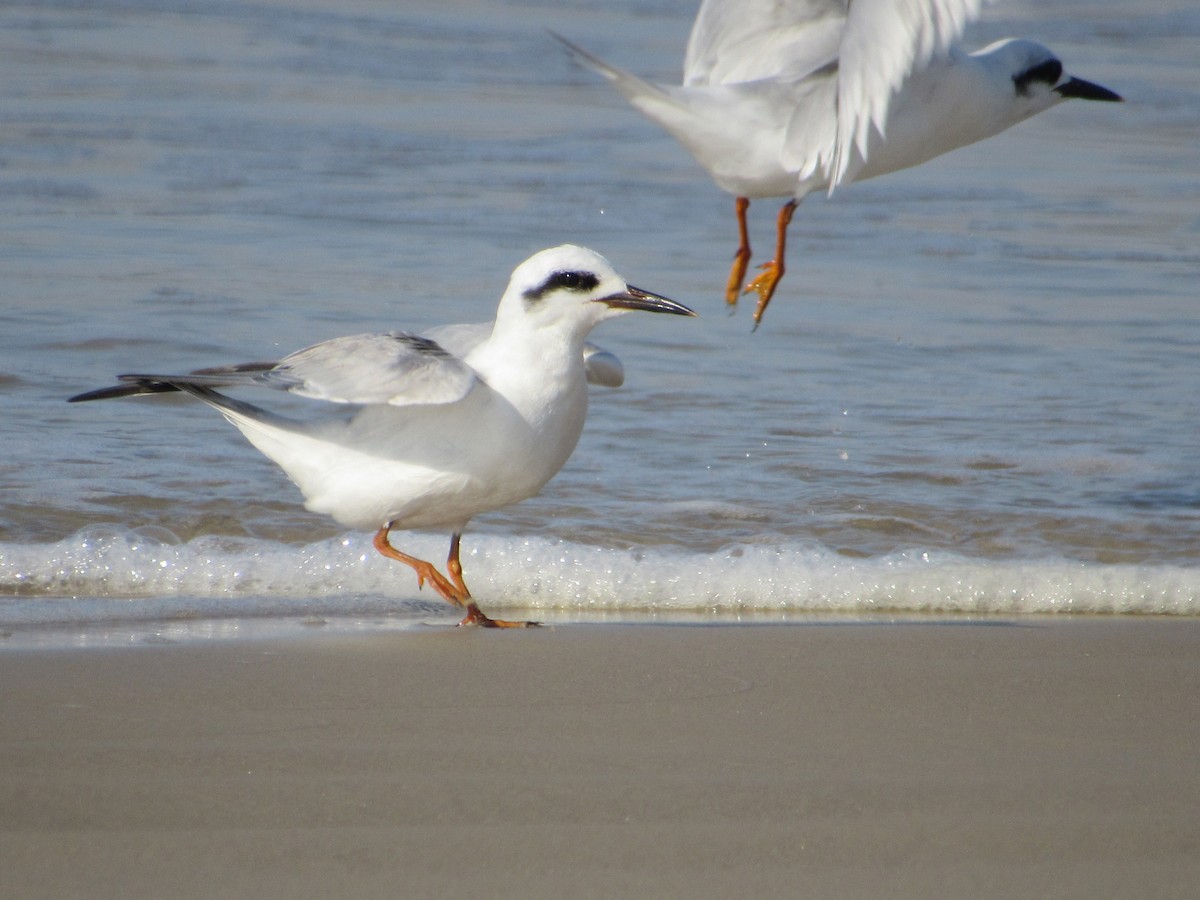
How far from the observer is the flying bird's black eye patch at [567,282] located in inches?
175

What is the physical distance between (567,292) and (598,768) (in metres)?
1.71

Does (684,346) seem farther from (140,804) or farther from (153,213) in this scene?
(140,804)

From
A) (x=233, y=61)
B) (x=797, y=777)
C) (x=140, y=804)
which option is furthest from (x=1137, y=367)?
(x=233, y=61)

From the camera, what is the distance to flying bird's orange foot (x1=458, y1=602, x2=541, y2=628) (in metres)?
4.46

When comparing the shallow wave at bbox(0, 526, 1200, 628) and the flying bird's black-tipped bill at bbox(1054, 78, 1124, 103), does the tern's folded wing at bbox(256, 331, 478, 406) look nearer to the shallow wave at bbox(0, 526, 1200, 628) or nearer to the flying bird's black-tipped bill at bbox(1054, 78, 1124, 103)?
the shallow wave at bbox(0, 526, 1200, 628)

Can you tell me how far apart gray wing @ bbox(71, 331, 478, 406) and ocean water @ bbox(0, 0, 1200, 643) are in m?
0.60

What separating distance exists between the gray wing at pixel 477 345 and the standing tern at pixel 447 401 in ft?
→ 0.31

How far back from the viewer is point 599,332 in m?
8.11

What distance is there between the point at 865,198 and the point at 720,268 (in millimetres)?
2984

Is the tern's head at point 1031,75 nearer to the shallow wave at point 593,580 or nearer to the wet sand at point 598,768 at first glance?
the shallow wave at point 593,580

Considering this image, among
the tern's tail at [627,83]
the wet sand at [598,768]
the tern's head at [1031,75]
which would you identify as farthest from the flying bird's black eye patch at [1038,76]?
the wet sand at [598,768]

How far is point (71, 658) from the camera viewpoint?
3846mm

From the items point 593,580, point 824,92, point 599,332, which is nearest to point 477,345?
point 593,580

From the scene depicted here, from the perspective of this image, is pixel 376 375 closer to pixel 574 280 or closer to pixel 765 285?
pixel 574 280
